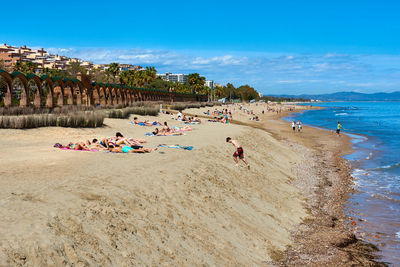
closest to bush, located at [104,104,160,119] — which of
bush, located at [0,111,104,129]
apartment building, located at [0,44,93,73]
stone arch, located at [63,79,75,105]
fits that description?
stone arch, located at [63,79,75,105]

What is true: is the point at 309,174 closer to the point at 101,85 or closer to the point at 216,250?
the point at 216,250

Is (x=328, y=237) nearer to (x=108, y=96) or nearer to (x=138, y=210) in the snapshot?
(x=138, y=210)

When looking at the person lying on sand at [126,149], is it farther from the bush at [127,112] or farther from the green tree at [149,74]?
the green tree at [149,74]

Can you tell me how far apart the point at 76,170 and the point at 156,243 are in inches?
148

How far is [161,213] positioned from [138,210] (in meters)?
0.57

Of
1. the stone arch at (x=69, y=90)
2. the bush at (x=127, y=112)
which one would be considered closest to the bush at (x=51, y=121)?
the bush at (x=127, y=112)

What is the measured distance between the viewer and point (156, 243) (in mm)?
6332

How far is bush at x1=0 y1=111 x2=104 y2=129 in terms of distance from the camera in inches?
663

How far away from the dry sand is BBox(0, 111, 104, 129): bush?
3548mm

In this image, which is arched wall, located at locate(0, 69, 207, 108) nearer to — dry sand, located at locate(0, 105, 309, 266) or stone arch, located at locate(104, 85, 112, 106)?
stone arch, located at locate(104, 85, 112, 106)

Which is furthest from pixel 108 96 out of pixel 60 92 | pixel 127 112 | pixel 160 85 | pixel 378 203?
pixel 160 85

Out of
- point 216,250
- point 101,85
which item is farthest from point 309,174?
point 101,85

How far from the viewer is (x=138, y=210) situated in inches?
284

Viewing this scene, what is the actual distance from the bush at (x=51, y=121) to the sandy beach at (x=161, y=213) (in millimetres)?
2503
